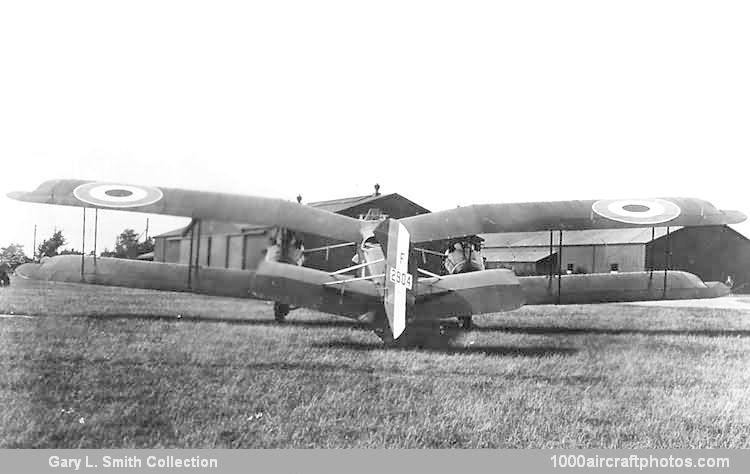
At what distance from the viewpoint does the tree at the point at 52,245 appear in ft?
14.2

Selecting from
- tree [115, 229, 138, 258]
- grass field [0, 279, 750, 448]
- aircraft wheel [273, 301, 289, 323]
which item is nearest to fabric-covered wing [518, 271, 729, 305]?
grass field [0, 279, 750, 448]

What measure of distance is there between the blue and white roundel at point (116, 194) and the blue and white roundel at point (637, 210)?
330 cm

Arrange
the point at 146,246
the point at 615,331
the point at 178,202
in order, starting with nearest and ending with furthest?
the point at 178,202 → the point at 146,246 → the point at 615,331

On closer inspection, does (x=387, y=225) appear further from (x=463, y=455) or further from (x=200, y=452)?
(x=200, y=452)

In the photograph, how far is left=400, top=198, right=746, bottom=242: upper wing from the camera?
4414 mm

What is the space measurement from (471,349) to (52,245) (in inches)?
129

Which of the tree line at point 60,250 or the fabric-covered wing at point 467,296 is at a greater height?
the tree line at point 60,250

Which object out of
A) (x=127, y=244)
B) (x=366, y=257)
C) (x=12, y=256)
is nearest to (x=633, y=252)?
(x=366, y=257)

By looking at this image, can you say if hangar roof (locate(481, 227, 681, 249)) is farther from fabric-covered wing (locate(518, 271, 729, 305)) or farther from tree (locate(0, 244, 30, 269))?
tree (locate(0, 244, 30, 269))

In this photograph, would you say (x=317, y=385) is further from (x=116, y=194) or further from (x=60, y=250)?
(x=60, y=250)

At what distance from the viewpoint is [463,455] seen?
3355 millimetres

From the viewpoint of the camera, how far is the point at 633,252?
5.98 meters

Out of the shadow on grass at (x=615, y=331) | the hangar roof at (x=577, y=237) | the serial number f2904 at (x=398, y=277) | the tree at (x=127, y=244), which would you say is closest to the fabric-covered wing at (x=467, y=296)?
the serial number f2904 at (x=398, y=277)

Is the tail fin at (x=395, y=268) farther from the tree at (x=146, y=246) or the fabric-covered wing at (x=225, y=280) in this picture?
the tree at (x=146, y=246)
